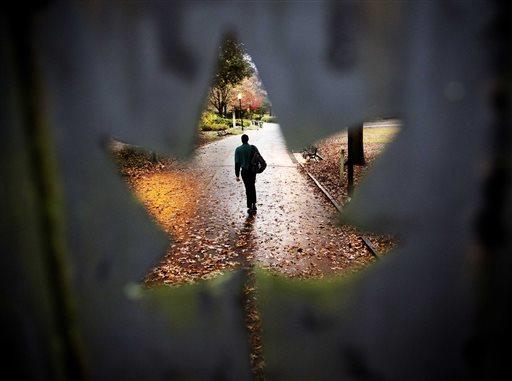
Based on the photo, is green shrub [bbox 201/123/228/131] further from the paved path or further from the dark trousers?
the dark trousers

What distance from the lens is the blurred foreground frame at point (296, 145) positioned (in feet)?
3.38

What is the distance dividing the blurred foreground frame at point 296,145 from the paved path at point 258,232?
2.27 metres

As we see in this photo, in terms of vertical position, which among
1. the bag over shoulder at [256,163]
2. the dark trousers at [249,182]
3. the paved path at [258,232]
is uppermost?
the bag over shoulder at [256,163]

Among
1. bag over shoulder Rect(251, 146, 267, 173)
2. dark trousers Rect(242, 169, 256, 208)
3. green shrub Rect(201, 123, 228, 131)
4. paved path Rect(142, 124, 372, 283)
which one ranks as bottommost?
paved path Rect(142, 124, 372, 283)

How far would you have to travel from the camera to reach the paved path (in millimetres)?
6070

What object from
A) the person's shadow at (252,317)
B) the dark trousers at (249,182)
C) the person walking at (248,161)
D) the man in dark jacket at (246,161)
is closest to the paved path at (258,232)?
the dark trousers at (249,182)

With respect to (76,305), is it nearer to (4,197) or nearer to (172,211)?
(4,197)

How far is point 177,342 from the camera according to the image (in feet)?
4.66

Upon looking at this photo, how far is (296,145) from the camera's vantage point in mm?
1194

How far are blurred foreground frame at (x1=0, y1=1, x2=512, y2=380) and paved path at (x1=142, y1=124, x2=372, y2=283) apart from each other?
2.27m

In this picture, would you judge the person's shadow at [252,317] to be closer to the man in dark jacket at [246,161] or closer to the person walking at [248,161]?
the man in dark jacket at [246,161]

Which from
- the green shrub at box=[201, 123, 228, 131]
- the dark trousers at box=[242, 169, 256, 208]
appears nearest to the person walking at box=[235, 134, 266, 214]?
the dark trousers at box=[242, 169, 256, 208]

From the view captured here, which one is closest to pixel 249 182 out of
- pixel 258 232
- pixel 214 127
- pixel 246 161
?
pixel 246 161

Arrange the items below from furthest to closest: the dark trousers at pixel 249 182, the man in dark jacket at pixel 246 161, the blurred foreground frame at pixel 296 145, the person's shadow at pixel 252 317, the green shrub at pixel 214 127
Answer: the green shrub at pixel 214 127, the dark trousers at pixel 249 182, the man in dark jacket at pixel 246 161, the person's shadow at pixel 252 317, the blurred foreground frame at pixel 296 145
